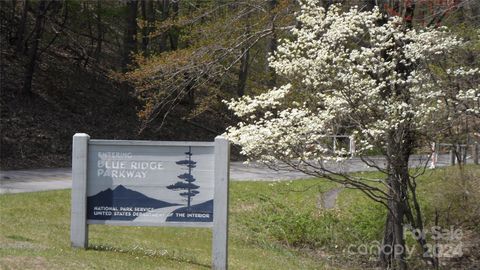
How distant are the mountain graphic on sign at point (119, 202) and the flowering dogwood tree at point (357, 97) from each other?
2.06 metres

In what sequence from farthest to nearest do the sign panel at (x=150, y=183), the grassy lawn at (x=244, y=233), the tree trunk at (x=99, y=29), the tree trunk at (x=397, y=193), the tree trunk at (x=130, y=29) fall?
the tree trunk at (x=130, y=29) < the tree trunk at (x=99, y=29) < the tree trunk at (x=397, y=193) < the sign panel at (x=150, y=183) < the grassy lawn at (x=244, y=233)

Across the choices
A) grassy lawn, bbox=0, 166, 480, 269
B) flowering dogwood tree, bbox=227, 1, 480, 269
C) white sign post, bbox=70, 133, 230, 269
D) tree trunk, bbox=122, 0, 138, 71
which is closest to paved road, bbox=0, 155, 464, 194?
grassy lawn, bbox=0, 166, 480, 269

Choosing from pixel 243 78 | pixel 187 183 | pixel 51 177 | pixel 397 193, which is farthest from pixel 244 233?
pixel 243 78

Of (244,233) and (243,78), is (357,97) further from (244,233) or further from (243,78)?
(243,78)

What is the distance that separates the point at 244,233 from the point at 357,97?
533cm

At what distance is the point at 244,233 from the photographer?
14805 millimetres

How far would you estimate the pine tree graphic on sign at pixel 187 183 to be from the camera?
9000 mm

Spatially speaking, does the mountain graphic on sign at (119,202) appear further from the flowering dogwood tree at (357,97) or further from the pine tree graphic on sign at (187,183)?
the flowering dogwood tree at (357,97)

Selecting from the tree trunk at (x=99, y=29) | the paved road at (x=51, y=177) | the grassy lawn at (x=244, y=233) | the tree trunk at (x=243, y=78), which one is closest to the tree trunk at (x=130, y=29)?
the tree trunk at (x=99, y=29)

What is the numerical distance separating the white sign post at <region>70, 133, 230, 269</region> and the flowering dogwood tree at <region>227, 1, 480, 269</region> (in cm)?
166

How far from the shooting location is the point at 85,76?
33.5 meters

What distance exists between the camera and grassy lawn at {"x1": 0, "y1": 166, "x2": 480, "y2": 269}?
8852mm

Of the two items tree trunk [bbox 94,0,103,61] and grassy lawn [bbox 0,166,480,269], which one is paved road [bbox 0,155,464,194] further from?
tree trunk [bbox 94,0,103,61]

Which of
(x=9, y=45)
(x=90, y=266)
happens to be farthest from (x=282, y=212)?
(x=9, y=45)
